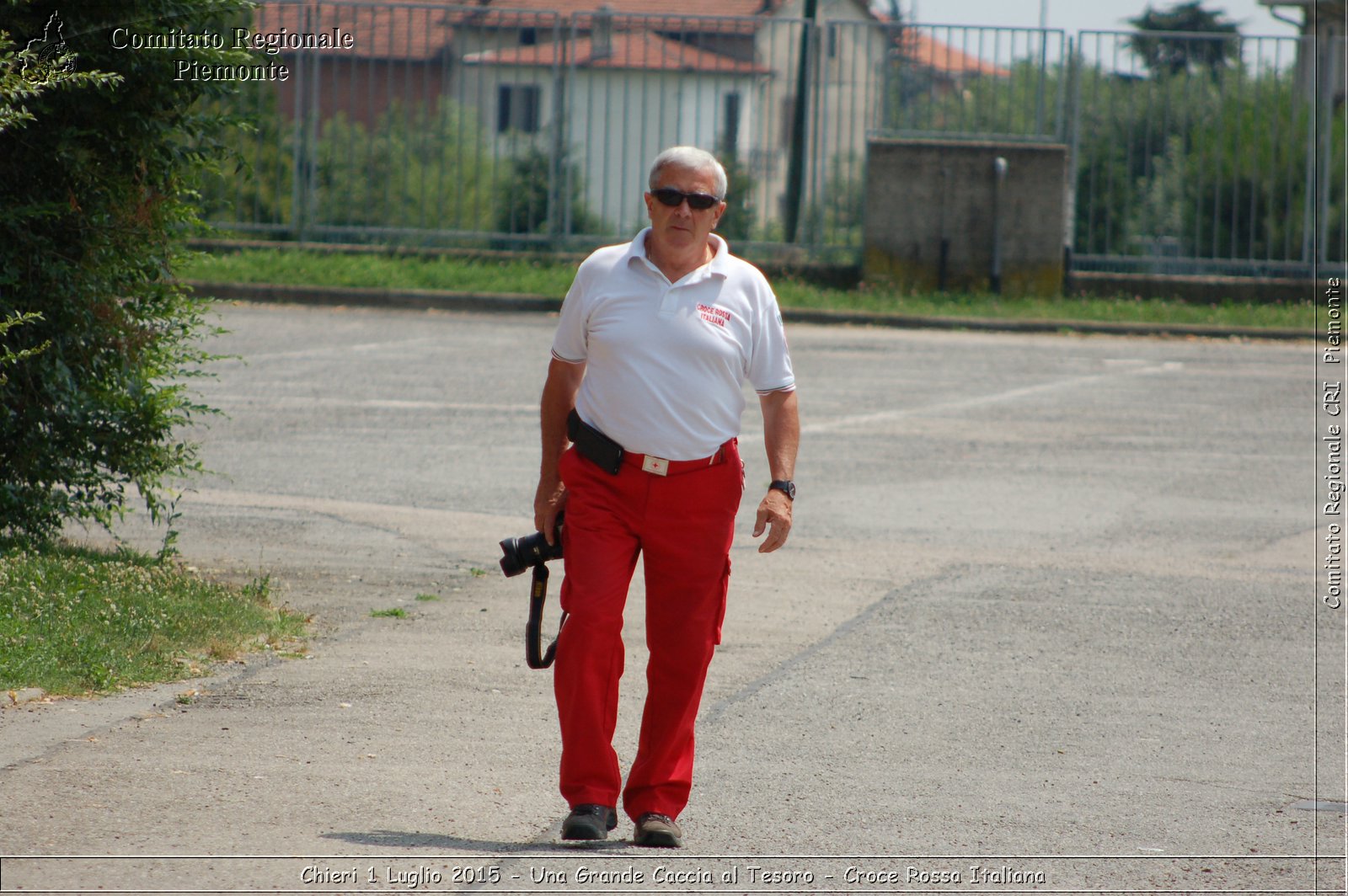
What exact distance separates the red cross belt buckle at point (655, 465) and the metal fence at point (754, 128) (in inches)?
667

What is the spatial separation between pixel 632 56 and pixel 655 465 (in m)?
17.9

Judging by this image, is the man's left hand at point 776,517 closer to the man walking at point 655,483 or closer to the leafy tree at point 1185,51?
the man walking at point 655,483

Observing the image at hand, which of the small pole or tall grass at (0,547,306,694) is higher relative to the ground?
the small pole

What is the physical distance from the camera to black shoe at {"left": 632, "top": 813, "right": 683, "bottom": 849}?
14.2ft

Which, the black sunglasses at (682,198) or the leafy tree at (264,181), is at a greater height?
the leafy tree at (264,181)

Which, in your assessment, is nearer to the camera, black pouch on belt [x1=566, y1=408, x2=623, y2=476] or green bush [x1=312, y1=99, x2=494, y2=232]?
black pouch on belt [x1=566, y1=408, x2=623, y2=476]

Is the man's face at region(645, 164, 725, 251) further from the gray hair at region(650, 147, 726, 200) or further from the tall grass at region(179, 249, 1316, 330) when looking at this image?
the tall grass at region(179, 249, 1316, 330)

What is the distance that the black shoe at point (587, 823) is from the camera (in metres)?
4.32

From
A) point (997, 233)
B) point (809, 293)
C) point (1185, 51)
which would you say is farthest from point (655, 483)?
point (1185, 51)

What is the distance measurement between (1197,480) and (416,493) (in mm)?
4854

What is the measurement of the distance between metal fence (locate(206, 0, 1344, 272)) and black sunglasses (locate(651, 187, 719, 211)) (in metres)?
16.8

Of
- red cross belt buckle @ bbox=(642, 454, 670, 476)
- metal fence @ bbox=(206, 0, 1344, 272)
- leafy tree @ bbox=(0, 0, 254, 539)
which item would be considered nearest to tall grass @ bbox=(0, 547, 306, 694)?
leafy tree @ bbox=(0, 0, 254, 539)

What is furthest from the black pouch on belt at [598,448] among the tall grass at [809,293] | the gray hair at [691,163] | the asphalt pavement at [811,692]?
the tall grass at [809,293]

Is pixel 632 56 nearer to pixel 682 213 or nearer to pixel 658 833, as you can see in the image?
pixel 682 213
